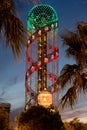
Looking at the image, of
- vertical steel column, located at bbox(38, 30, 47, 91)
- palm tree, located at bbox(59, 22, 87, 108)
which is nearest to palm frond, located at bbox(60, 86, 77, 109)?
palm tree, located at bbox(59, 22, 87, 108)

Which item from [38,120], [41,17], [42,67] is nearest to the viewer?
[38,120]

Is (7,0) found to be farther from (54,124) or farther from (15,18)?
(54,124)

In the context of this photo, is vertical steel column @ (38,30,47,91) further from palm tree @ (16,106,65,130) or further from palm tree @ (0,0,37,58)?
palm tree @ (0,0,37,58)

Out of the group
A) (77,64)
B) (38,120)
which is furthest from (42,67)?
(77,64)

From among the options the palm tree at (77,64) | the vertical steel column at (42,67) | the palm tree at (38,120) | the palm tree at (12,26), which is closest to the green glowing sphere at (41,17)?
the vertical steel column at (42,67)

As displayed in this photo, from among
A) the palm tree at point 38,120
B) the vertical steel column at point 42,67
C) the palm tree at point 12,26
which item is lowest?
the palm tree at point 38,120

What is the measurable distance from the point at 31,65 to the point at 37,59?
5821 mm

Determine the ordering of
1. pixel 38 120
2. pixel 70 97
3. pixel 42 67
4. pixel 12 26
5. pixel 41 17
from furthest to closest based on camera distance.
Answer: pixel 41 17 < pixel 42 67 < pixel 38 120 < pixel 70 97 < pixel 12 26

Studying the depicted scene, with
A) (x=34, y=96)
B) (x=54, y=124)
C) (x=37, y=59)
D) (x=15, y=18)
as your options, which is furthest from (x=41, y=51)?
(x=15, y=18)

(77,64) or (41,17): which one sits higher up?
(41,17)

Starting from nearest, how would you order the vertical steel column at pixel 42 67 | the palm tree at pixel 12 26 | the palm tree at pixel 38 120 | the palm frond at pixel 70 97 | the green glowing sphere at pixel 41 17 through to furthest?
1. the palm tree at pixel 12 26
2. the palm frond at pixel 70 97
3. the palm tree at pixel 38 120
4. the vertical steel column at pixel 42 67
5. the green glowing sphere at pixel 41 17

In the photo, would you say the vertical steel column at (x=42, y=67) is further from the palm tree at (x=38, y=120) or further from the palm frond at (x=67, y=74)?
the palm frond at (x=67, y=74)

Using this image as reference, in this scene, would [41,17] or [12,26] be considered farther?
[41,17]

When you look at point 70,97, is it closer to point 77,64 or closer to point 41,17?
point 77,64
